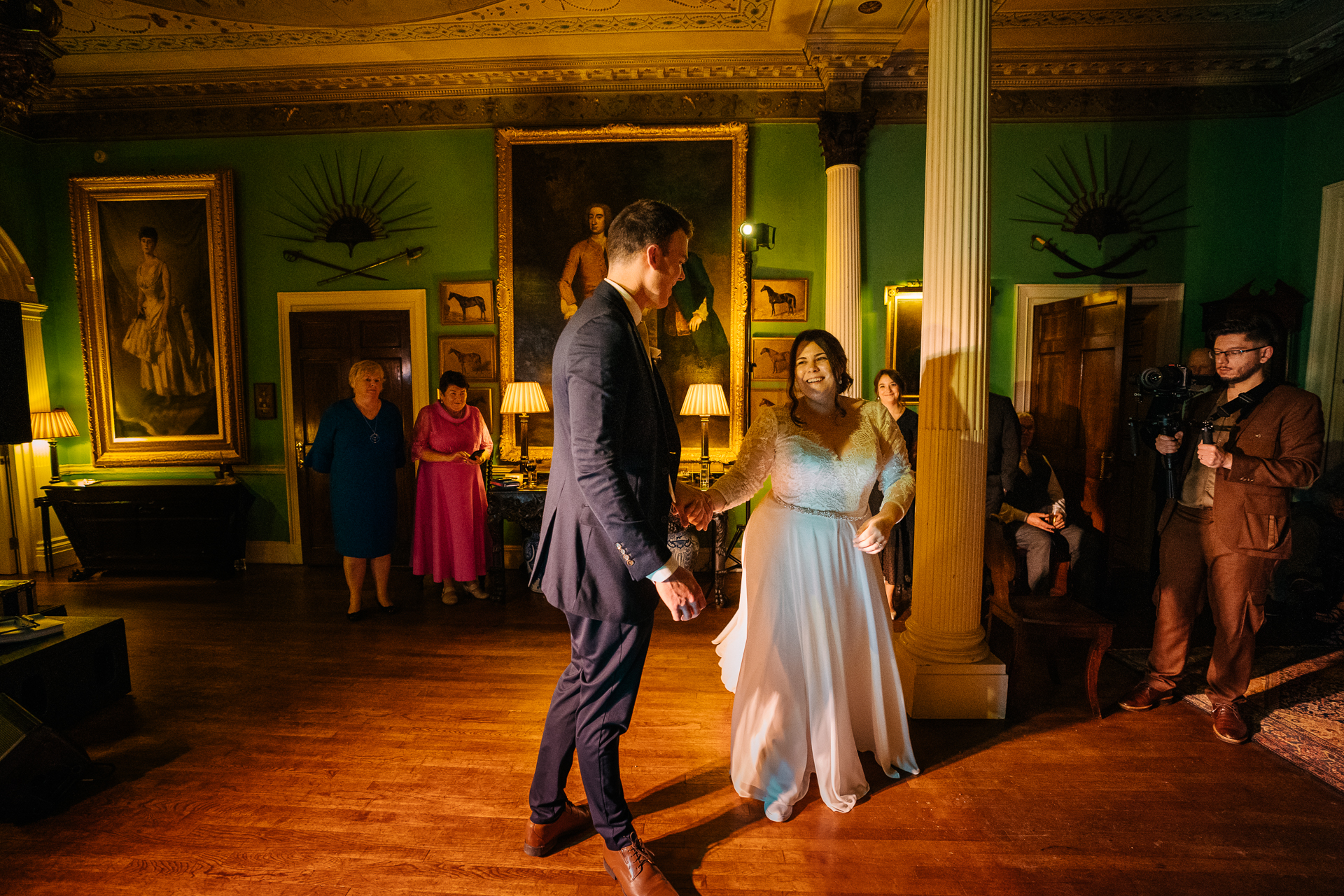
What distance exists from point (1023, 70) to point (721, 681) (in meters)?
5.40

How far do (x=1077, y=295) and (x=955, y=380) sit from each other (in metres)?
3.26

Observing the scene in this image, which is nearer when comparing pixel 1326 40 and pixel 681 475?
pixel 1326 40

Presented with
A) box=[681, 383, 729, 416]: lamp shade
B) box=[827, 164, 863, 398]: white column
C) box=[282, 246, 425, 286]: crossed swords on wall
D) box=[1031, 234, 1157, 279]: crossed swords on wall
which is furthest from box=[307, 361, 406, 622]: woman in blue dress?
box=[1031, 234, 1157, 279]: crossed swords on wall

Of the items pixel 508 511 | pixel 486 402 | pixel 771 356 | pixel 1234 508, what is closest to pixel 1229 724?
pixel 1234 508

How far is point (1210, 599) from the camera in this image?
116 inches

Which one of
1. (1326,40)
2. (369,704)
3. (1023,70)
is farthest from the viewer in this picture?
(1023,70)

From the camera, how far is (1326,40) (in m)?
4.80

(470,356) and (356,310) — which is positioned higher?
(356,310)

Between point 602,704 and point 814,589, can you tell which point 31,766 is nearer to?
point 602,704

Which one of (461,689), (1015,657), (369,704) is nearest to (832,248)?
(1015,657)

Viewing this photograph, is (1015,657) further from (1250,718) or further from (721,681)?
(721,681)

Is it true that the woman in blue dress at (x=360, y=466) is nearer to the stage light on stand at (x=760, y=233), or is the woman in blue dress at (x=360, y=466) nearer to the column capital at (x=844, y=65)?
the stage light on stand at (x=760, y=233)

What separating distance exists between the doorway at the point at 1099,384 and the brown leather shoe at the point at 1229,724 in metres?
1.78

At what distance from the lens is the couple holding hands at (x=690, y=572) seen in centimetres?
173
